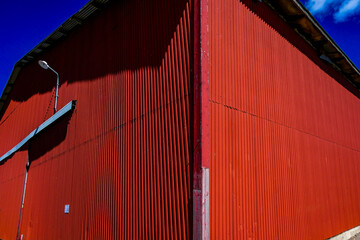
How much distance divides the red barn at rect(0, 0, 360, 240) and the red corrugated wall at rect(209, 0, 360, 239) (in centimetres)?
4

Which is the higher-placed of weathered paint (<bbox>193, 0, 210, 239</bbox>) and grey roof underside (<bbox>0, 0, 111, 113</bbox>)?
grey roof underside (<bbox>0, 0, 111, 113</bbox>)

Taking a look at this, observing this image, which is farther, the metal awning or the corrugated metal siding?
the corrugated metal siding

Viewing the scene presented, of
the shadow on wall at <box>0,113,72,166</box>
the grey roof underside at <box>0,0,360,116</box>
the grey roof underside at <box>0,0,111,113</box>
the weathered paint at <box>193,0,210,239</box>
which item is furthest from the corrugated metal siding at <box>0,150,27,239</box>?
the weathered paint at <box>193,0,210,239</box>

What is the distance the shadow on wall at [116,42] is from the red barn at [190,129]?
1.8 inches

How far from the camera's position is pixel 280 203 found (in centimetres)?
733

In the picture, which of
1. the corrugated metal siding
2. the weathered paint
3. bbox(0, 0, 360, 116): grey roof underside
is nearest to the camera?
the weathered paint

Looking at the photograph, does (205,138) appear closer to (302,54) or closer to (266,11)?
(266,11)

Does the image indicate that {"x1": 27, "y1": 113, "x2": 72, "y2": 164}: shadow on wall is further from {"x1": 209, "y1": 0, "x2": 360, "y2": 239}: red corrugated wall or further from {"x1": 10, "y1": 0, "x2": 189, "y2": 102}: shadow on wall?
{"x1": 209, "y1": 0, "x2": 360, "y2": 239}: red corrugated wall

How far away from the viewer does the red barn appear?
5734mm

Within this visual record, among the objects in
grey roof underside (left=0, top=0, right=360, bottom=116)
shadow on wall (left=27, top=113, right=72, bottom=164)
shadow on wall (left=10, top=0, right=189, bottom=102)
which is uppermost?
grey roof underside (left=0, top=0, right=360, bottom=116)

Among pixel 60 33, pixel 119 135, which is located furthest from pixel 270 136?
pixel 60 33

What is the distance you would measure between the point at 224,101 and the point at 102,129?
158 inches

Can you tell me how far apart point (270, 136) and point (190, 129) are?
3.01 metres

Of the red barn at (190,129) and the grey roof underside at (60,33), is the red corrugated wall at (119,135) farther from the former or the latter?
the grey roof underside at (60,33)
